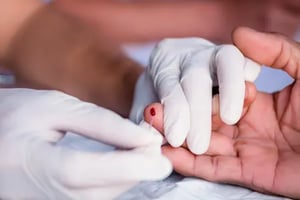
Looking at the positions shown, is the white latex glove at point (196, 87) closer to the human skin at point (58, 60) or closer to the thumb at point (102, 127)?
the thumb at point (102, 127)

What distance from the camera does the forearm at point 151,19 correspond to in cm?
134

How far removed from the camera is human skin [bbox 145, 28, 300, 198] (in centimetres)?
74

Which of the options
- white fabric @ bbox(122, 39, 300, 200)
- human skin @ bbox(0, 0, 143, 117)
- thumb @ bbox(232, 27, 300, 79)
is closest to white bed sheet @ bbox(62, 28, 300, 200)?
white fabric @ bbox(122, 39, 300, 200)

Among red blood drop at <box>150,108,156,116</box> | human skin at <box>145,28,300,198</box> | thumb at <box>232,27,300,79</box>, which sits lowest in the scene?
human skin at <box>145,28,300,198</box>

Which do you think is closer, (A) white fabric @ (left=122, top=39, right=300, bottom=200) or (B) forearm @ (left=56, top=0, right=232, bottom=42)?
(A) white fabric @ (left=122, top=39, right=300, bottom=200)

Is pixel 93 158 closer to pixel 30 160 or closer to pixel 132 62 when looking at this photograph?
pixel 30 160

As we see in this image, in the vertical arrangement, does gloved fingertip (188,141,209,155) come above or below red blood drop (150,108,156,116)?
below

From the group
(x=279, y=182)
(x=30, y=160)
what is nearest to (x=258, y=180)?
(x=279, y=182)

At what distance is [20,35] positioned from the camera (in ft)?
3.53

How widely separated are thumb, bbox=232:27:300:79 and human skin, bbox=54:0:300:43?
54 centimetres

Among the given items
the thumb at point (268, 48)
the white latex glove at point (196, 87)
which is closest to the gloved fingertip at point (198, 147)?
the white latex glove at point (196, 87)

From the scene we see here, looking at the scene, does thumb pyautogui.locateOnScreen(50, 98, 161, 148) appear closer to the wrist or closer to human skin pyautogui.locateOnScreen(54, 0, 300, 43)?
the wrist

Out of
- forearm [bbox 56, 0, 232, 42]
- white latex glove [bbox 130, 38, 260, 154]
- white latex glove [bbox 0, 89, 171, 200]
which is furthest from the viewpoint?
forearm [bbox 56, 0, 232, 42]

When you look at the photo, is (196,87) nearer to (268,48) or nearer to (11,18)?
(268,48)
